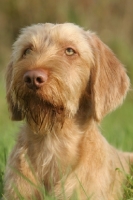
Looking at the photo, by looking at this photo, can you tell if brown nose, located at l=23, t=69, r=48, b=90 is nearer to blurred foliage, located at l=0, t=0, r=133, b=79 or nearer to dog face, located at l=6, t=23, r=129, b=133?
dog face, located at l=6, t=23, r=129, b=133

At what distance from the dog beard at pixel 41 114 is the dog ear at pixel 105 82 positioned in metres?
0.36

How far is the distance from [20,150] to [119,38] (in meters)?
12.0

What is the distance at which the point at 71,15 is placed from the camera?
1744 centimetres

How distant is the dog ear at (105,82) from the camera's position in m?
5.29

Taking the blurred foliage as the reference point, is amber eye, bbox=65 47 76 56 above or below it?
above

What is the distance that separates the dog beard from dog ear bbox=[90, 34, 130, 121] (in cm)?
36

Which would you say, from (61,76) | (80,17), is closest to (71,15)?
(80,17)

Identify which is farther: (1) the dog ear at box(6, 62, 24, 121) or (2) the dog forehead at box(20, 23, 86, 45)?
(1) the dog ear at box(6, 62, 24, 121)

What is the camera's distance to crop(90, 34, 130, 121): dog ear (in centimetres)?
529

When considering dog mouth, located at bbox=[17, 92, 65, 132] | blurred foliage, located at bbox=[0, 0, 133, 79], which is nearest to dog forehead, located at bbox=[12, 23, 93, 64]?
dog mouth, located at bbox=[17, 92, 65, 132]

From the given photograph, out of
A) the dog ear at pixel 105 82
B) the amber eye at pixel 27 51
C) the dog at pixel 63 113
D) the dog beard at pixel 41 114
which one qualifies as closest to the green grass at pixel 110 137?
the dog at pixel 63 113

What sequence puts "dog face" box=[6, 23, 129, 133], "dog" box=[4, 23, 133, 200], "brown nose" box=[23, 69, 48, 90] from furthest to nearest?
"dog" box=[4, 23, 133, 200] < "dog face" box=[6, 23, 129, 133] < "brown nose" box=[23, 69, 48, 90]

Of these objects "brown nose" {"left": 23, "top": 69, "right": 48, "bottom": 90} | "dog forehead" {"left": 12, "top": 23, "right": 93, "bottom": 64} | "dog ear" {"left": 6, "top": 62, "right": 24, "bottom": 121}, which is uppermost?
"dog forehead" {"left": 12, "top": 23, "right": 93, "bottom": 64}

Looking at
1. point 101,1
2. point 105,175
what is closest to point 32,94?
point 105,175
